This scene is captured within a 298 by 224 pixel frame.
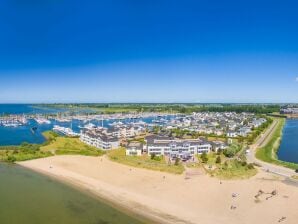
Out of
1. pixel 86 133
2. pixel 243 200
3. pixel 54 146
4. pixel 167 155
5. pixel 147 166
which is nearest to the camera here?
pixel 243 200

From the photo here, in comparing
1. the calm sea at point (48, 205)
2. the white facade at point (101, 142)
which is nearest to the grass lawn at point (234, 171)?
the calm sea at point (48, 205)

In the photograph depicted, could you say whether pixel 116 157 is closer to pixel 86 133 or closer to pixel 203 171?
pixel 203 171

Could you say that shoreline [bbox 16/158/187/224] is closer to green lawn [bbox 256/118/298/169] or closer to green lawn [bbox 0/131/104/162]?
green lawn [bbox 0/131/104/162]

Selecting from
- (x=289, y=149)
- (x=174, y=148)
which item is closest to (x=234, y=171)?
(x=174, y=148)

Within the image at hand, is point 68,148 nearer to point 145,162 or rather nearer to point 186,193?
point 145,162

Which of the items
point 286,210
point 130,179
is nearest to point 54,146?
point 130,179

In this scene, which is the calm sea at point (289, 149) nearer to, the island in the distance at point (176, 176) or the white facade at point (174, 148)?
the island in the distance at point (176, 176)

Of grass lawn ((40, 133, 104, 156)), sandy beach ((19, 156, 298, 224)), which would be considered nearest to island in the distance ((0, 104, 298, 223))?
sandy beach ((19, 156, 298, 224))
